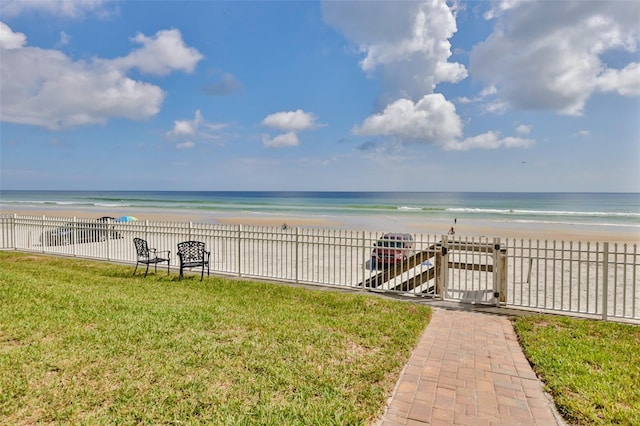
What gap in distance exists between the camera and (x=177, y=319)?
5758 millimetres

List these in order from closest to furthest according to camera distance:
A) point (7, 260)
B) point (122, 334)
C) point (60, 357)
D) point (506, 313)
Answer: point (60, 357) < point (122, 334) < point (506, 313) < point (7, 260)

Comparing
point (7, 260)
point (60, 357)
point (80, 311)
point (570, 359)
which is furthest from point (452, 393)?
point (7, 260)

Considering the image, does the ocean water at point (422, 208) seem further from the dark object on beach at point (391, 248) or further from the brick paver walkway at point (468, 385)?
the brick paver walkway at point (468, 385)

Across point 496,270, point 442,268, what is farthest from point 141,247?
point 496,270

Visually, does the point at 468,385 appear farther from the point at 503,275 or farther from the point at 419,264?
the point at 419,264

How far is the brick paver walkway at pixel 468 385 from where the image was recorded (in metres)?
3.36

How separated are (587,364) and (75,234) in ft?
46.2

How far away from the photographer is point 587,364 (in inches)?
175

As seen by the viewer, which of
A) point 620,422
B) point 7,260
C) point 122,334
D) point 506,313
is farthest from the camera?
point 7,260

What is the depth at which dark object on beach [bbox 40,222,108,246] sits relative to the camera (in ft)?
39.4

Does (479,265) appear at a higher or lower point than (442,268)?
higher

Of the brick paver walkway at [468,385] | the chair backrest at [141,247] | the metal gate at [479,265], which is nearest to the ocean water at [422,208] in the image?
the metal gate at [479,265]

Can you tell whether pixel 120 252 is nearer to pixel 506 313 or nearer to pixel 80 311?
pixel 80 311

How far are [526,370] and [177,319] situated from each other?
5022 mm
